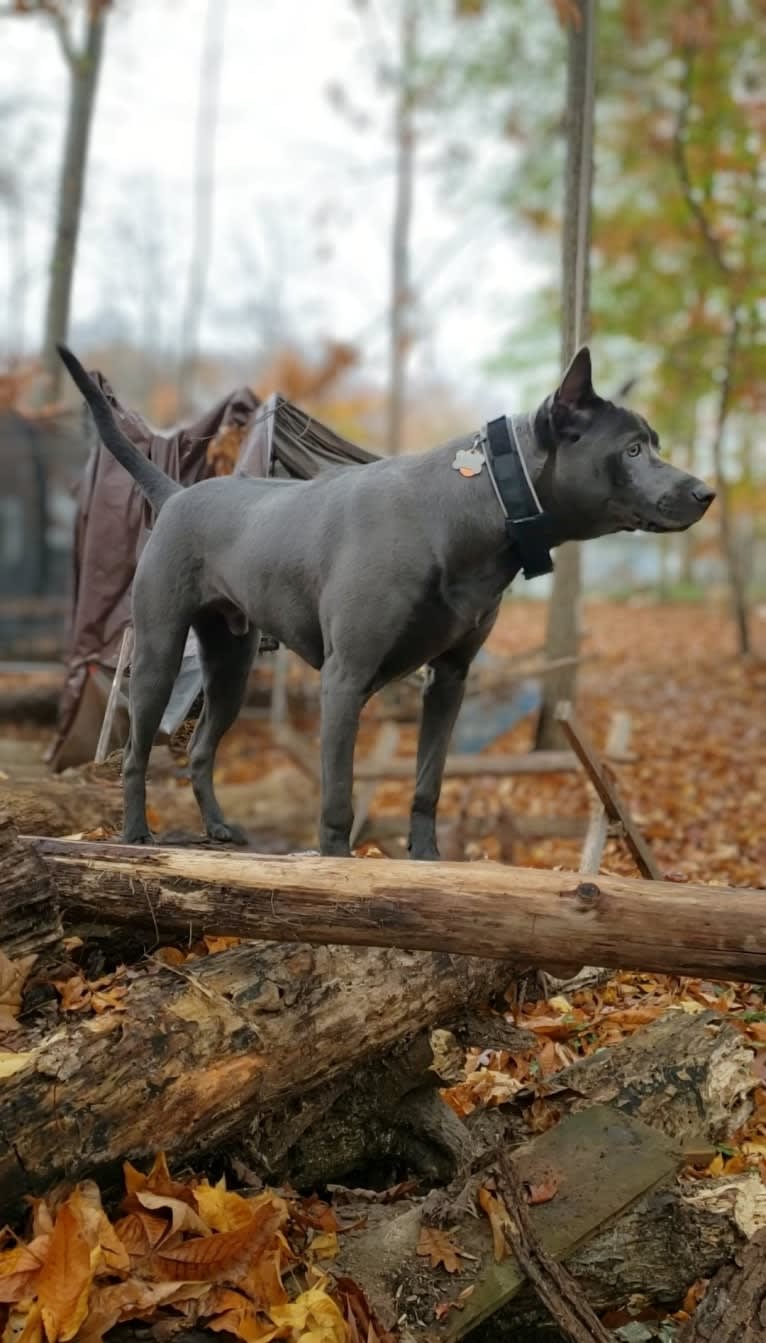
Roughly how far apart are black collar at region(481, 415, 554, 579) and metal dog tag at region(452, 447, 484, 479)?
3cm

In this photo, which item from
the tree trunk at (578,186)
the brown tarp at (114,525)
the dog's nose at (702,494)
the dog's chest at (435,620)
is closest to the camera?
the dog's nose at (702,494)

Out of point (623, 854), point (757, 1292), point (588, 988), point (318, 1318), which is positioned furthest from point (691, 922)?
point (623, 854)

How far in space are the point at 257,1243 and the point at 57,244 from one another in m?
12.1

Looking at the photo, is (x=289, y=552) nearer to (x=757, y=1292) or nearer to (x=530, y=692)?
(x=757, y=1292)

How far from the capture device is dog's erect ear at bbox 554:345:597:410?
3.41 m

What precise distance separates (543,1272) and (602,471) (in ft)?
7.82

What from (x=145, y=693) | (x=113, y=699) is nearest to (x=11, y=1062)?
(x=145, y=693)

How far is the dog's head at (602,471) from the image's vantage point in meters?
3.44

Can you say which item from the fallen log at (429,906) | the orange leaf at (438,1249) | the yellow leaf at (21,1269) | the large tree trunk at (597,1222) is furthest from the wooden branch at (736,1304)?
the yellow leaf at (21,1269)

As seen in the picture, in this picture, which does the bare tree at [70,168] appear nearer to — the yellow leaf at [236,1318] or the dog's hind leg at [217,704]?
the dog's hind leg at [217,704]

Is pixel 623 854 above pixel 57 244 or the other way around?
the other way around

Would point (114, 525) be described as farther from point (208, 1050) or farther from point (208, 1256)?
point (208, 1256)

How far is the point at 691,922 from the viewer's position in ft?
9.36

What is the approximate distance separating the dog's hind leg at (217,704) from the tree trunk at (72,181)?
29.3 feet
